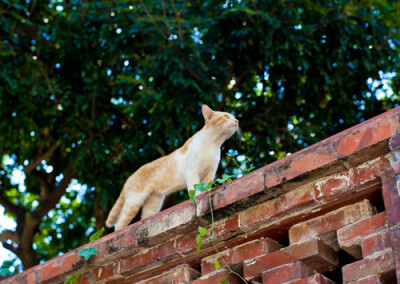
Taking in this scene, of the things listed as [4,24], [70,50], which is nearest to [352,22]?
[70,50]

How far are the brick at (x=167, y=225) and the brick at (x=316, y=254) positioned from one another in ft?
1.97

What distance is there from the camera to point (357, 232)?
114 inches

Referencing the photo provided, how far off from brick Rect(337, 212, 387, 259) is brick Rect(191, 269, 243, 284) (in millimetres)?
A: 624

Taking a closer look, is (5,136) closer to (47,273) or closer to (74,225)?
(74,225)

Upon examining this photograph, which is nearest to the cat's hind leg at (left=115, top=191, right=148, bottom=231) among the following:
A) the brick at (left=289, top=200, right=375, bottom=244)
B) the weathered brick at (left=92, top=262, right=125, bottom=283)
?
the weathered brick at (left=92, top=262, right=125, bottom=283)

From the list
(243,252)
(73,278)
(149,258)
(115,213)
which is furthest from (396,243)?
(115,213)

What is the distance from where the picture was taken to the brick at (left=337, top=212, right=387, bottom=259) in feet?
9.23

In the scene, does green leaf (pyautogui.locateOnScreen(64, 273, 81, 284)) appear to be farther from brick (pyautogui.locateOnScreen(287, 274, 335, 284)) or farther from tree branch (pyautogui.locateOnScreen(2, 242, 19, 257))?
tree branch (pyautogui.locateOnScreen(2, 242, 19, 257))

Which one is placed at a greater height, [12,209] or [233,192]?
[12,209]

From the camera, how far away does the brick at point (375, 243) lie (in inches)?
108

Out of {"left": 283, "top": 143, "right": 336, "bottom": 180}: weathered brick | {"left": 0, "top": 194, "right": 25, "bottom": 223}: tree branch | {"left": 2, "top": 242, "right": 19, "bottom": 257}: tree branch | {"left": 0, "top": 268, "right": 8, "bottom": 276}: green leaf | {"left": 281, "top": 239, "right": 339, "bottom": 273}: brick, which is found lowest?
{"left": 281, "top": 239, "right": 339, "bottom": 273}: brick

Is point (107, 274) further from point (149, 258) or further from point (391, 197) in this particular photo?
point (391, 197)

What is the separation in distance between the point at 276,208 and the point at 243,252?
1.04 ft

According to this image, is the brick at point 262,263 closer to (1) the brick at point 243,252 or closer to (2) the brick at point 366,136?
(1) the brick at point 243,252
